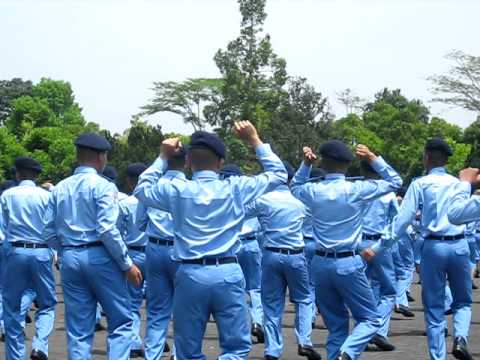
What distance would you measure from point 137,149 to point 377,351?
170ft

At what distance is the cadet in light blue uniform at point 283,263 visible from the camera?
43.2ft

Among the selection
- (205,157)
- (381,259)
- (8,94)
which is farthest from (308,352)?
(8,94)

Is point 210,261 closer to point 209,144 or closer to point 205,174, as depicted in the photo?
point 205,174

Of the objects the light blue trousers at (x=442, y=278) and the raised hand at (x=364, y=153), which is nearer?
the raised hand at (x=364, y=153)

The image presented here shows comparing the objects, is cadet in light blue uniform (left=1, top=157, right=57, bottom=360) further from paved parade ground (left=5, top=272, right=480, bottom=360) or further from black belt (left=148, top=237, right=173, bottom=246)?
black belt (left=148, top=237, right=173, bottom=246)

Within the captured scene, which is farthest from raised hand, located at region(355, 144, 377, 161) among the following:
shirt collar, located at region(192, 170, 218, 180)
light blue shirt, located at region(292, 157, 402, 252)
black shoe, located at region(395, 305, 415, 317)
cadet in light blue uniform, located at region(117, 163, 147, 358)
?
black shoe, located at region(395, 305, 415, 317)

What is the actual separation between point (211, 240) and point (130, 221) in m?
5.57

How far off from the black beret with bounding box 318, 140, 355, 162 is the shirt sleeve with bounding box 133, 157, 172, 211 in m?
2.45

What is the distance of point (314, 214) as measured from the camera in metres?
11.0

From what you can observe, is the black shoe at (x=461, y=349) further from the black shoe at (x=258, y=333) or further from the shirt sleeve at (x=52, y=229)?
the shirt sleeve at (x=52, y=229)

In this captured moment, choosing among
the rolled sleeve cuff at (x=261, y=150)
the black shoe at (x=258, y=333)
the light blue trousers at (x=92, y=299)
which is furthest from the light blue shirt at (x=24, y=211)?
the rolled sleeve cuff at (x=261, y=150)

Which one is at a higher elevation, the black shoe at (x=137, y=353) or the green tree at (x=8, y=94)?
the green tree at (x=8, y=94)

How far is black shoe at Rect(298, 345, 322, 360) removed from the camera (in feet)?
42.3

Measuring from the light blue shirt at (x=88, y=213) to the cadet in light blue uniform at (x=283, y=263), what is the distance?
3657 millimetres
